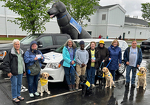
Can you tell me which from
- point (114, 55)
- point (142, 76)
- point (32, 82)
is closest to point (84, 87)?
point (32, 82)

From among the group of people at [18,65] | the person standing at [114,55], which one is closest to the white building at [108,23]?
the person standing at [114,55]

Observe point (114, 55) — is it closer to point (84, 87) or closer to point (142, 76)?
point (142, 76)

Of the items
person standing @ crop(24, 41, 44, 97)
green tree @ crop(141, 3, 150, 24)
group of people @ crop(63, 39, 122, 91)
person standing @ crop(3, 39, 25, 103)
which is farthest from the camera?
green tree @ crop(141, 3, 150, 24)

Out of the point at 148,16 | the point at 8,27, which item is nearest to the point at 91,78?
the point at 8,27

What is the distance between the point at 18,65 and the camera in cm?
384

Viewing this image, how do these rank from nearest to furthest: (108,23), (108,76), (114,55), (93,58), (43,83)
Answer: (43,83) → (93,58) → (108,76) → (114,55) → (108,23)

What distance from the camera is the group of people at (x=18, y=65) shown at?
3725 millimetres

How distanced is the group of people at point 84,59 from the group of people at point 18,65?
1.00m

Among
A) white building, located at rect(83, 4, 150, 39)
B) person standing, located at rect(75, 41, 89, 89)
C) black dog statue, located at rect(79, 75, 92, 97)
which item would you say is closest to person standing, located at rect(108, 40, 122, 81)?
person standing, located at rect(75, 41, 89, 89)

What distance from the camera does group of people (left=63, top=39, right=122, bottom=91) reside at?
470 cm

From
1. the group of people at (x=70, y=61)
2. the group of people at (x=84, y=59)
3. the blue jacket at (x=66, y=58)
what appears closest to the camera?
the group of people at (x=70, y=61)

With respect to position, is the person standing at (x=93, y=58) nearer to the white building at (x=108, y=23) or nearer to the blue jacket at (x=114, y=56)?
the blue jacket at (x=114, y=56)

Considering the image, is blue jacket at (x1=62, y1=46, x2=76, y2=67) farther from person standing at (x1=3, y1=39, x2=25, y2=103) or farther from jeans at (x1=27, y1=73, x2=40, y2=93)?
person standing at (x1=3, y1=39, x2=25, y2=103)

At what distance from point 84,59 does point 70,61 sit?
1.65 feet
